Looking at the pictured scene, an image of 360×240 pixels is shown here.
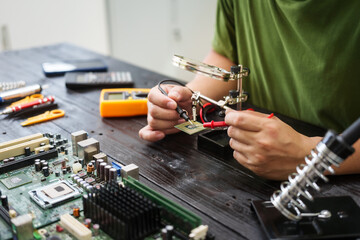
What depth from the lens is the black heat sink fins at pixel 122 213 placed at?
75cm

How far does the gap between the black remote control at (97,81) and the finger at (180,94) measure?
1.48ft

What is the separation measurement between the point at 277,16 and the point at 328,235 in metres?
0.85

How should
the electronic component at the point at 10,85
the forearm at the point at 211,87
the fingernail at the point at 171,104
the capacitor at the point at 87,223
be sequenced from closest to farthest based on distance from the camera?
the capacitor at the point at 87,223 → the fingernail at the point at 171,104 → the forearm at the point at 211,87 → the electronic component at the point at 10,85

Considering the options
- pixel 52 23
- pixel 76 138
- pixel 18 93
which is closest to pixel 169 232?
pixel 76 138

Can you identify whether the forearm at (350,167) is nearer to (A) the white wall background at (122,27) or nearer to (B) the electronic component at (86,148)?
(B) the electronic component at (86,148)

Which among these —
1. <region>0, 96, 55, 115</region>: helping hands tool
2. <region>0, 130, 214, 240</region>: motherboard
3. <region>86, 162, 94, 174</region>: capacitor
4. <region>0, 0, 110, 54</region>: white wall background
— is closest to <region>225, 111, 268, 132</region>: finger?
<region>0, 130, 214, 240</region>: motherboard

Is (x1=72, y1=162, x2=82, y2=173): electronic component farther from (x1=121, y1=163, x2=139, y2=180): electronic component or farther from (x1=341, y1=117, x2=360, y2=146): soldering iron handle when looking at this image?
(x1=341, y1=117, x2=360, y2=146): soldering iron handle

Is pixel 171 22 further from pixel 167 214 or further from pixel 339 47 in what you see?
pixel 167 214

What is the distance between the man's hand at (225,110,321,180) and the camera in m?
0.92

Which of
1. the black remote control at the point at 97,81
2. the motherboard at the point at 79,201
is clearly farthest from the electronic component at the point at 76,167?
the black remote control at the point at 97,81

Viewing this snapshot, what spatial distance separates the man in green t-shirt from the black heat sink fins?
297mm

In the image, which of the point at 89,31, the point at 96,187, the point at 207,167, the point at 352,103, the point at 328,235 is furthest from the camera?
the point at 89,31

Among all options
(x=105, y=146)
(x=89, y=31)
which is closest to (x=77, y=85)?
(x=105, y=146)

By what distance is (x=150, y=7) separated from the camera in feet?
11.9
